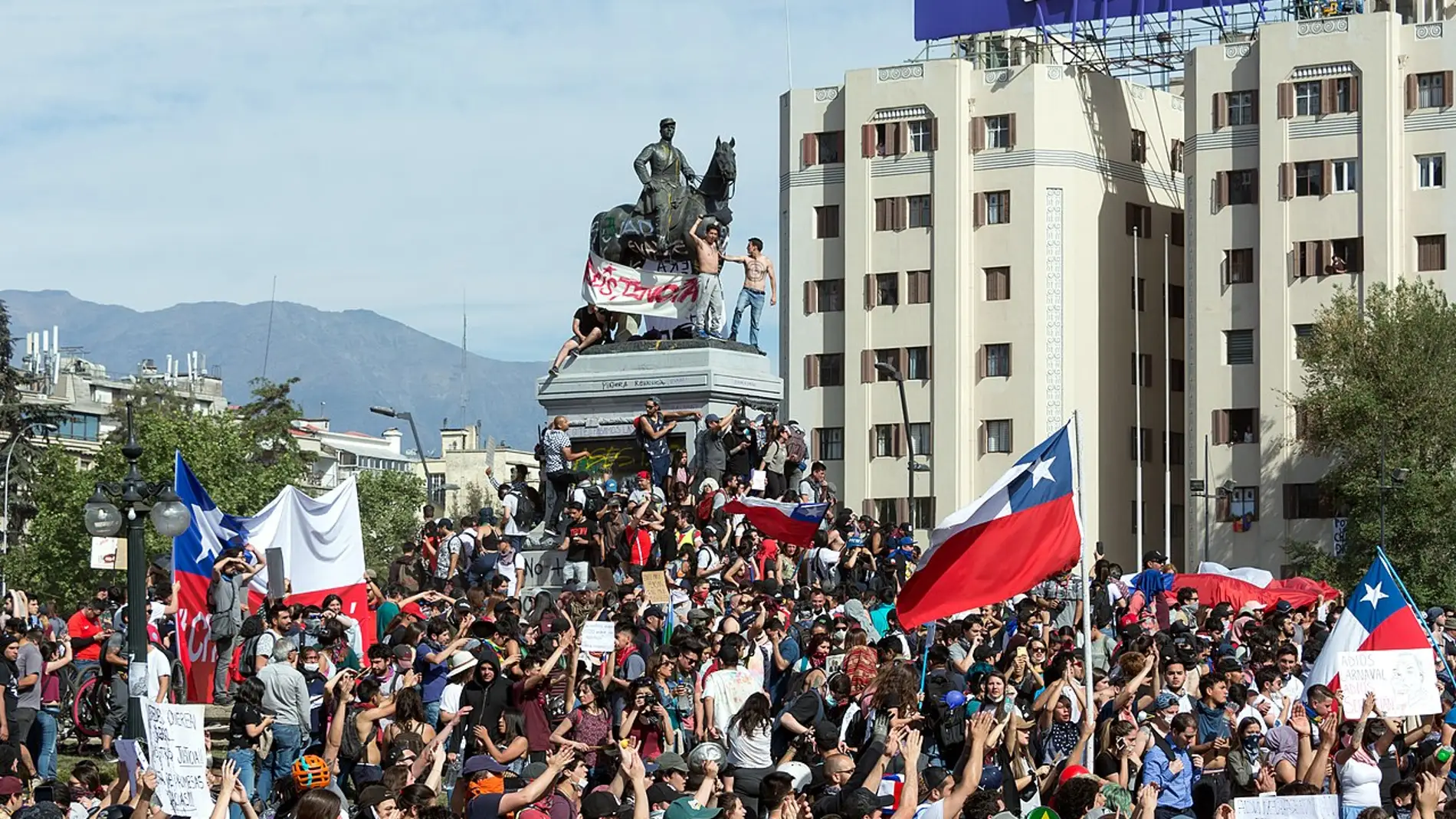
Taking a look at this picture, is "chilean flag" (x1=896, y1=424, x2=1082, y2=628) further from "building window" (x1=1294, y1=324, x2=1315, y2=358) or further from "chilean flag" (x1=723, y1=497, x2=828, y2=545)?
"building window" (x1=1294, y1=324, x2=1315, y2=358)

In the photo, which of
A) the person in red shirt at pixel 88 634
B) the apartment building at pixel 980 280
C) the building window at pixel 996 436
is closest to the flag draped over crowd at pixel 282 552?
the person in red shirt at pixel 88 634

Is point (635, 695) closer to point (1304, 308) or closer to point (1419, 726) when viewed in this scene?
point (1419, 726)

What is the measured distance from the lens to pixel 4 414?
87625mm

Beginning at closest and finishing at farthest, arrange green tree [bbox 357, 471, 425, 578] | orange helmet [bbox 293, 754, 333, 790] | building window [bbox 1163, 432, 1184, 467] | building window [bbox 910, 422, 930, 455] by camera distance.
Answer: orange helmet [bbox 293, 754, 333, 790] → building window [bbox 910, 422, 930, 455] → building window [bbox 1163, 432, 1184, 467] → green tree [bbox 357, 471, 425, 578]

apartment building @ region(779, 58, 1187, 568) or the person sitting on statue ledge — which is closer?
the person sitting on statue ledge

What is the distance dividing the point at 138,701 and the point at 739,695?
6264mm

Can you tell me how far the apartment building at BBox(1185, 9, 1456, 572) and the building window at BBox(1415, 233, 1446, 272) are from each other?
4 cm

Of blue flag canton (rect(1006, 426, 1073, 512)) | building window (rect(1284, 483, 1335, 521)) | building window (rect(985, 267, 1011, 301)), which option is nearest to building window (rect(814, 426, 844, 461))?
building window (rect(985, 267, 1011, 301))

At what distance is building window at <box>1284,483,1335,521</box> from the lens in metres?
68.8

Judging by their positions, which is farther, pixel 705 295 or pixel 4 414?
pixel 4 414

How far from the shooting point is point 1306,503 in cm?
6944

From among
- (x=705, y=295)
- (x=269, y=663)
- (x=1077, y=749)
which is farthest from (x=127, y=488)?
(x=705, y=295)

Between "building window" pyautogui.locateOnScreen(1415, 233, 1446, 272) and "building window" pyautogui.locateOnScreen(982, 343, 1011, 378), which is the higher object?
"building window" pyautogui.locateOnScreen(1415, 233, 1446, 272)

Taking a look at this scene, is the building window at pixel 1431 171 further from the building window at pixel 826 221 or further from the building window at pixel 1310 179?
the building window at pixel 826 221
